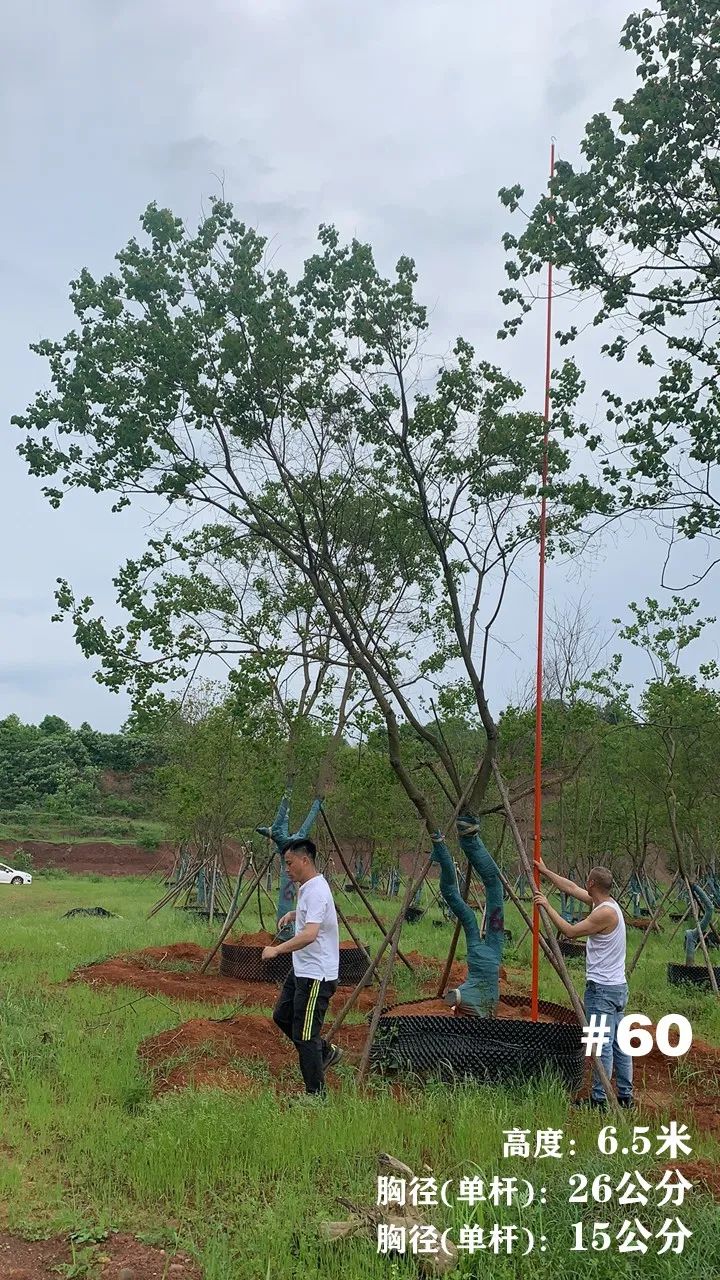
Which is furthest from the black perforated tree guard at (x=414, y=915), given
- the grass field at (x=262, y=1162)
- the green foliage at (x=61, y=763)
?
the green foliage at (x=61, y=763)

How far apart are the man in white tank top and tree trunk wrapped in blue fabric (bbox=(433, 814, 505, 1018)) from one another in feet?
6.97

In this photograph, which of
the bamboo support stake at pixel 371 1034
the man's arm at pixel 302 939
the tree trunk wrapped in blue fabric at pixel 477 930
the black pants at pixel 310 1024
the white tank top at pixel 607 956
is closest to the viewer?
the man's arm at pixel 302 939

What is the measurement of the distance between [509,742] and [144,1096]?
950 cm

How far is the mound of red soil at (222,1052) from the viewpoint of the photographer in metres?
6.71

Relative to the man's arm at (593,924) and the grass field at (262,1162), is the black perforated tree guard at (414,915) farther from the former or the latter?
the man's arm at (593,924)

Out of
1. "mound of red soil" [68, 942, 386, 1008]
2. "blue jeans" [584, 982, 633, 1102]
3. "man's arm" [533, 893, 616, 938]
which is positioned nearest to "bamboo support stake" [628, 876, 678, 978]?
"mound of red soil" [68, 942, 386, 1008]

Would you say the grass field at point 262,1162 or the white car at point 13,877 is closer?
the grass field at point 262,1162

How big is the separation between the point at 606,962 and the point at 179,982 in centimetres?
570

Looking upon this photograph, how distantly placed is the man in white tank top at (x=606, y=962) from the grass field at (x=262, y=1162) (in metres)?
0.40

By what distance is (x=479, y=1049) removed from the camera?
697 cm

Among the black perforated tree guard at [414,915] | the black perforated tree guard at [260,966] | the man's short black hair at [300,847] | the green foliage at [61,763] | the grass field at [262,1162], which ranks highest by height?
the green foliage at [61,763]

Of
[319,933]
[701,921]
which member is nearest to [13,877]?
[701,921]

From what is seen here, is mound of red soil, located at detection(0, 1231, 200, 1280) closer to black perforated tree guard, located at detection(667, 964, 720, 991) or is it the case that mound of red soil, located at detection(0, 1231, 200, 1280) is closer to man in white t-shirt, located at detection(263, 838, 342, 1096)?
man in white t-shirt, located at detection(263, 838, 342, 1096)

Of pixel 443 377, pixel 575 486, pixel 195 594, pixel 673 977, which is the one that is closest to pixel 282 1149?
pixel 575 486
